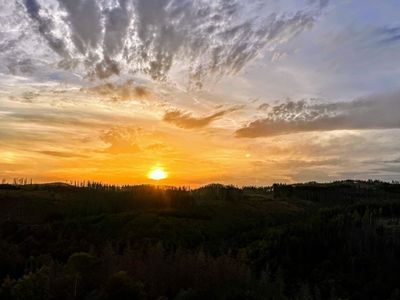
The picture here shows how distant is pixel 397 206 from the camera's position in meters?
77.3

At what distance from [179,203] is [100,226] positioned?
28.7m

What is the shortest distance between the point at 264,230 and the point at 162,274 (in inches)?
2069

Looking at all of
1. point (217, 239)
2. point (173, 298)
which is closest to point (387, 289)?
point (217, 239)

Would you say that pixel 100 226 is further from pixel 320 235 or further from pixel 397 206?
pixel 397 206

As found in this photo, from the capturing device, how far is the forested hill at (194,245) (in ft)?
47.4

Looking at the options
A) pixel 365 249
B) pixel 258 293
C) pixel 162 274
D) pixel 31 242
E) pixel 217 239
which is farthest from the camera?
pixel 217 239

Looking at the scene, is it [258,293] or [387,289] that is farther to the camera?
[387,289]

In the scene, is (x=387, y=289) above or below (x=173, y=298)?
below

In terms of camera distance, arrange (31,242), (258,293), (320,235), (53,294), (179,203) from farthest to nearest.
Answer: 1. (179,203)
2. (320,235)
3. (31,242)
4. (258,293)
5. (53,294)

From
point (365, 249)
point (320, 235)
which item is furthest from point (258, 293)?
point (320, 235)

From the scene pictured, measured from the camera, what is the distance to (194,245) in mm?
57719

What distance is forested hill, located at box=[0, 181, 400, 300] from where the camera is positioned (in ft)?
47.4

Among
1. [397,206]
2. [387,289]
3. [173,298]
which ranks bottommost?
[387,289]

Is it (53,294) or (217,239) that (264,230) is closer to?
(217,239)
